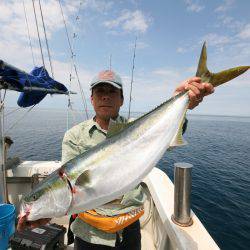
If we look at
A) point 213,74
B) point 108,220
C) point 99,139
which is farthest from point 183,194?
point 213,74

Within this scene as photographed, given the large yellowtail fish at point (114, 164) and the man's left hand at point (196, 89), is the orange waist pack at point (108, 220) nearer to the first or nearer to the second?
the large yellowtail fish at point (114, 164)

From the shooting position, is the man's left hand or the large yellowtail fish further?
the man's left hand

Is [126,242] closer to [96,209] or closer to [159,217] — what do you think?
[96,209]

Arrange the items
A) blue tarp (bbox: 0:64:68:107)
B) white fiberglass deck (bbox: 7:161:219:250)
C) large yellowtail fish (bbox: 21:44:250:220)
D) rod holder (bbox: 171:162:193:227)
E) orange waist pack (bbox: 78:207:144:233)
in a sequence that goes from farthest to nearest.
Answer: blue tarp (bbox: 0:64:68:107) → rod holder (bbox: 171:162:193:227) → white fiberglass deck (bbox: 7:161:219:250) → orange waist pack (bbox: 78:207:144:233) → large yellowtail fish (bbox: 21:44:250:220)

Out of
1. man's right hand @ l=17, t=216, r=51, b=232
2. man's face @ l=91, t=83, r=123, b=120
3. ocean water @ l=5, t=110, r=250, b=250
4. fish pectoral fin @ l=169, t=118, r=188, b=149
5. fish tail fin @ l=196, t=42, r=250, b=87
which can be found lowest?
ocean water @ l=5, t=110, r=250, b=250

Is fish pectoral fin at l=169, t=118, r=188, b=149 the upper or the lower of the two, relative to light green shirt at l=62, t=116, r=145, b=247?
upper

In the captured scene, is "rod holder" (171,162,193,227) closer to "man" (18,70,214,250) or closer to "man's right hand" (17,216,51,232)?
"man" (18,70,214,250)

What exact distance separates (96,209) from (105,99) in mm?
1537

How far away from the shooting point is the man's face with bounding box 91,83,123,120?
10.4ft

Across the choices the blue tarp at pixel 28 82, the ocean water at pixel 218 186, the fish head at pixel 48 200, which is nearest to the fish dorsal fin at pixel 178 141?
the fish head at pixel 48 200

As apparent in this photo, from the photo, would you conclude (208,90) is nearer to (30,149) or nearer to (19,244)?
(19,244)

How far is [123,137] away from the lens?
2.51 meters

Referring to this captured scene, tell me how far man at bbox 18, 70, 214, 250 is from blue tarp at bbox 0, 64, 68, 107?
3187 millimetres

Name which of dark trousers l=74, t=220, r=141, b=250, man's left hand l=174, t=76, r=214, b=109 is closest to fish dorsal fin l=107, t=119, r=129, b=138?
man's left hand l=174, t=76, r=214, b=109
